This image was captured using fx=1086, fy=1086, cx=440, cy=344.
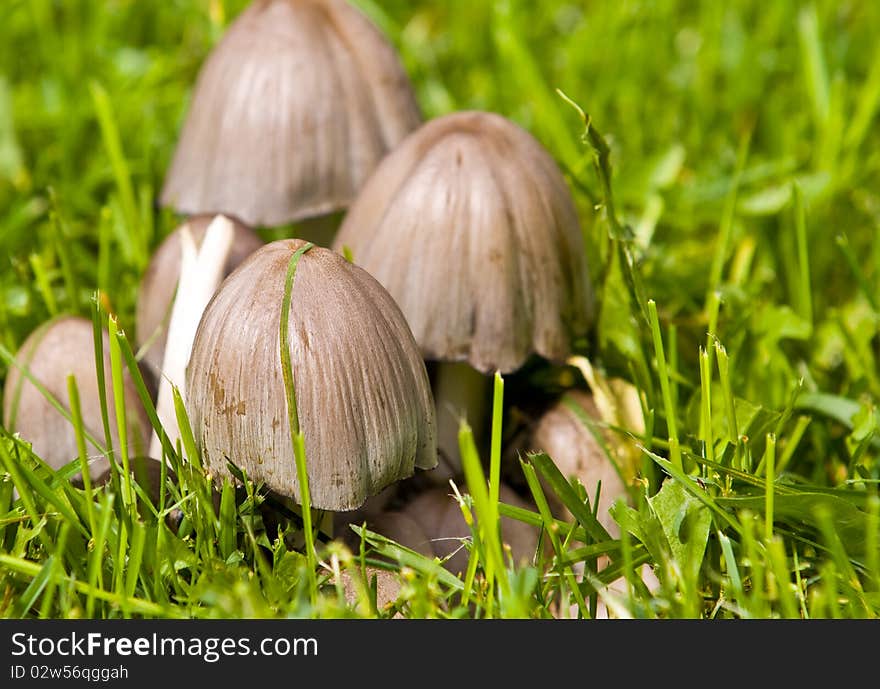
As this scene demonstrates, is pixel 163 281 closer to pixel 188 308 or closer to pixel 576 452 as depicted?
pixel 188 308

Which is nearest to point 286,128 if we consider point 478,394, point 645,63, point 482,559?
point 478,394

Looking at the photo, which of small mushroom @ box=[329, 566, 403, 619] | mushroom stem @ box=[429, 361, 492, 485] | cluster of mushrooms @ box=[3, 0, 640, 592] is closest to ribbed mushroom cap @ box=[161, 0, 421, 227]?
cluster of mushrooms @ box=[3, 0, 640, 592]

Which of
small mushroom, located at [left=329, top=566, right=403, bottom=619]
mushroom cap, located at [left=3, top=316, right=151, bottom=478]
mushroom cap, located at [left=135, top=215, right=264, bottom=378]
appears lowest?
small mushroom, located at [left=329, top=566, right=403, bottom=619]

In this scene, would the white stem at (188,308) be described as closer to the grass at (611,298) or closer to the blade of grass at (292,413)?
the grass at (611,298)

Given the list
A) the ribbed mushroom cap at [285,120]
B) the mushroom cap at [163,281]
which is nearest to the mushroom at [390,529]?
the mushroom cap at [163,281]

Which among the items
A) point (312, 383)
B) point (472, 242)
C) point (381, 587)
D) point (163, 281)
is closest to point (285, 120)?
point (163, 281)

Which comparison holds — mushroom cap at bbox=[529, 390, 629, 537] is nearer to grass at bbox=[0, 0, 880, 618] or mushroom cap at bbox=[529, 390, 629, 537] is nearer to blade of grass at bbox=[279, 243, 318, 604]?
grass at bbox=[0, 0, 880, 618]

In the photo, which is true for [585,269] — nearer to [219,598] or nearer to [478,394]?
[478,394]
